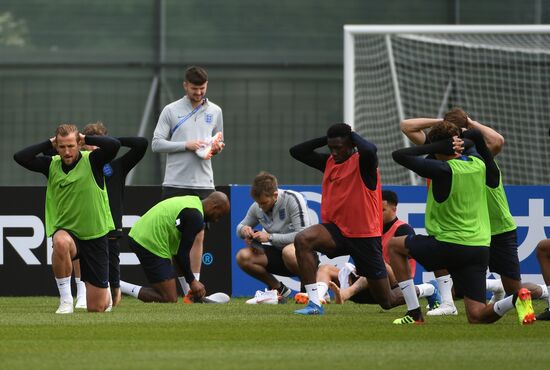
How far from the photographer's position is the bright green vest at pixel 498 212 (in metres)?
12.3

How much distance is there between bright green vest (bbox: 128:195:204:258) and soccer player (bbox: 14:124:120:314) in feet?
5.64

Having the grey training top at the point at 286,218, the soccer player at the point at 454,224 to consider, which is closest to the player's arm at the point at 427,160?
the soccer player at the point at 454,224

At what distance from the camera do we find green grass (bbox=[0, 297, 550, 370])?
8.34 metres

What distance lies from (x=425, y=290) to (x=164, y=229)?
2854mm

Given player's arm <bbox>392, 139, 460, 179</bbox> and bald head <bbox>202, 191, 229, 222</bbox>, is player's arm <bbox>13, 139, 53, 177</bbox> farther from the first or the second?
player's arm <bbox>392, 139, 460, 179</bbox>

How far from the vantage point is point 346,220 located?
39.7 ft

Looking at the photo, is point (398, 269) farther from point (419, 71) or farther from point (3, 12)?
point (3, 12)

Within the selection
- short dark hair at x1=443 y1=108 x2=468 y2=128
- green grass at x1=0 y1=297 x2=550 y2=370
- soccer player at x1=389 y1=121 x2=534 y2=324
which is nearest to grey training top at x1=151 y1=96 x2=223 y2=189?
green grass at x1=0 y1=297 x2=550 y2=370

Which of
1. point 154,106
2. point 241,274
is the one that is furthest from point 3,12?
point 241,274

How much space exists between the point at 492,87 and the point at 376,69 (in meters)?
2.55

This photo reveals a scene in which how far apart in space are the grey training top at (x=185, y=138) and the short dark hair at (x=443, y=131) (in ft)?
13.6

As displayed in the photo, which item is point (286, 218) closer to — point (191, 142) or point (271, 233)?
point (271, 233)

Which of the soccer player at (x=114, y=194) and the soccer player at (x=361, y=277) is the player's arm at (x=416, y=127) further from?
the soccer player at (x=114, y=194)

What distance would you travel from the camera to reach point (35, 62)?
24.1 m
